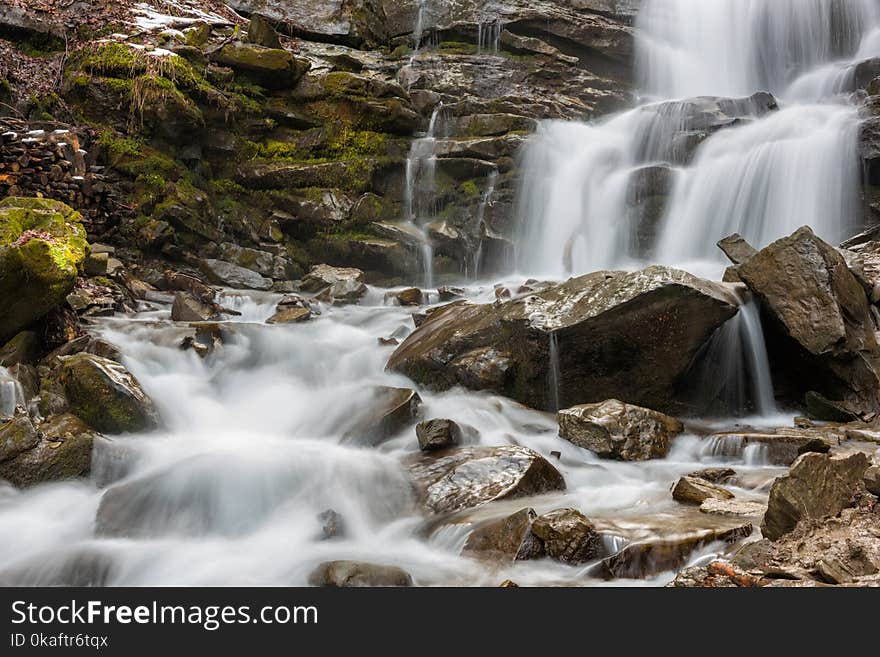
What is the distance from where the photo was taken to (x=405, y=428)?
607 cm

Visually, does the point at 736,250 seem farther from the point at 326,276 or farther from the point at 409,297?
the point at 326,276

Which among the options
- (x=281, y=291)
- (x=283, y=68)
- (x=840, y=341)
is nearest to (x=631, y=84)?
(x=283, y=68)

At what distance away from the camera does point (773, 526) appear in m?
3.16

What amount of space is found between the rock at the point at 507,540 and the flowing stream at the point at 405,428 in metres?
0.09

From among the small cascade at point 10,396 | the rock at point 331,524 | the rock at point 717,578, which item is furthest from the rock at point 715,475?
the small cascade at point 10,396

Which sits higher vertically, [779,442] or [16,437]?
[16,437]

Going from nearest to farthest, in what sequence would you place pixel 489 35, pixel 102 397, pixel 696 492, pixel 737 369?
pixel 696 492 → pixel 102 397 → pixel 737 369 → pixel 489 35

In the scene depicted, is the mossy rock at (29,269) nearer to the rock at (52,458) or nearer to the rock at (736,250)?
the rock at (52,458)

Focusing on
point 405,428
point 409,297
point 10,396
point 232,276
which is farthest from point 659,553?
point 232,276

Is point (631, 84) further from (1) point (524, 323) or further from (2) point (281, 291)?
(1) point (524, 323)

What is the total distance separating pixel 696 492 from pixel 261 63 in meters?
12.1

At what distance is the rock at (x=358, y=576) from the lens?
3.52 meters

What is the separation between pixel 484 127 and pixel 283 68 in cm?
447

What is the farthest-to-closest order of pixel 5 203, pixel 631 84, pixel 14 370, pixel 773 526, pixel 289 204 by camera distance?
pixel 631 84
pixel 289 204
pixel 5 203
pixel 14 370
pixel 773 526
